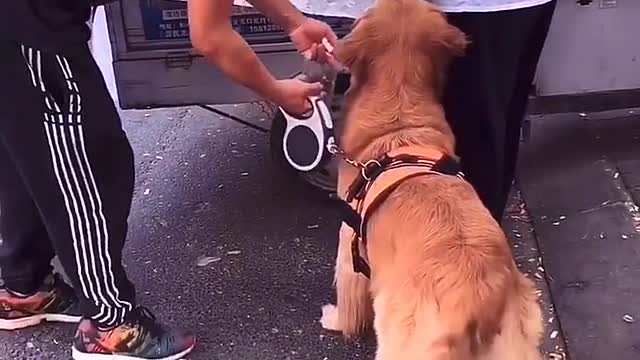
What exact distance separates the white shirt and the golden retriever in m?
0.08

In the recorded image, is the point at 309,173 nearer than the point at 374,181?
No

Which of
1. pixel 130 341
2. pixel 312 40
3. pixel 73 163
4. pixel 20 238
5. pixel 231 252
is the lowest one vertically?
pixel 231 252

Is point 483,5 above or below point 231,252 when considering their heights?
above

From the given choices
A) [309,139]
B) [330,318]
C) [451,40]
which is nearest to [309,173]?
[309,139]

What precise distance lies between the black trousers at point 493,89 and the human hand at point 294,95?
0.47m

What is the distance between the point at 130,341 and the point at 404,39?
4.55 feet

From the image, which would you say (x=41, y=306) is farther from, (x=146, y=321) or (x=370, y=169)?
(x=370, y=169)

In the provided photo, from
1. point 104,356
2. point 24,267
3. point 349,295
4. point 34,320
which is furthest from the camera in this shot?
point 34,320

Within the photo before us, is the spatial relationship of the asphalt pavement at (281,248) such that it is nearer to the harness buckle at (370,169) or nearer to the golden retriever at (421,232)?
the golden retriever at (421,232)

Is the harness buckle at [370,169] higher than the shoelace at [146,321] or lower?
higher

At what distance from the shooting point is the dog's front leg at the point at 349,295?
3.14 meters

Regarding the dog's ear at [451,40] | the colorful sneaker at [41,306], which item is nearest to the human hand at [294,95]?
the dog's ear at [451,40]

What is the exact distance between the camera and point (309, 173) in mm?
4328

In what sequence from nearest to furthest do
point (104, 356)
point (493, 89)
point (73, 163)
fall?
point (73, 163), point (493, 89), point (104, 356)
